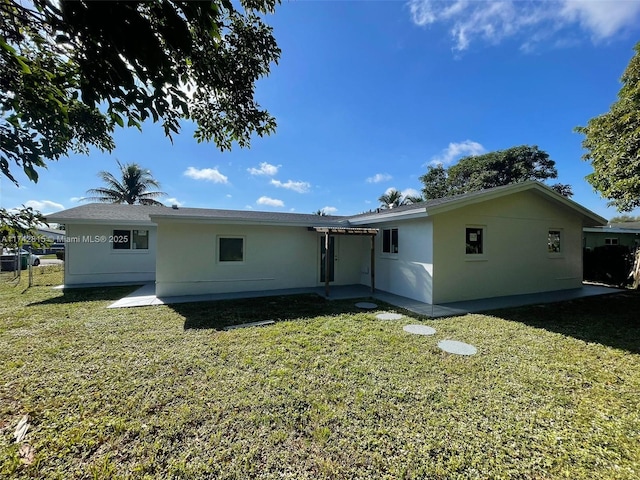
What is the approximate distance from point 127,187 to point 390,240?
26222mm

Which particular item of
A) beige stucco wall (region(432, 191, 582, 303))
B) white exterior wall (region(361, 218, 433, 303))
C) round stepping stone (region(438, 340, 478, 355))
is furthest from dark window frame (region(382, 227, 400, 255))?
round stepping stone (region(438, 340, 478, 355))

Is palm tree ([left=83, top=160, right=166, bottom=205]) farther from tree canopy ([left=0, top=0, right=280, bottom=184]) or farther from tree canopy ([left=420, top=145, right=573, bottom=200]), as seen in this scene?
tree canopy ([left=420, top=145, right=573, bottom=200])

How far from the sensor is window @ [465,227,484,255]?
837 centimetres

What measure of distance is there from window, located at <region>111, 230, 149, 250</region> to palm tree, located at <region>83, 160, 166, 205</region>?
52.9 ft

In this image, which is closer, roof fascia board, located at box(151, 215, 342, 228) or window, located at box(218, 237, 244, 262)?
roof fascia board, located at box(151, 215, 342, 228)

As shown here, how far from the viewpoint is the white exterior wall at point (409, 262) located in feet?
25.8

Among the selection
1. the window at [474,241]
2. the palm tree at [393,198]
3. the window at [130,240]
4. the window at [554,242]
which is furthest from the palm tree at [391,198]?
the window at [130,240]

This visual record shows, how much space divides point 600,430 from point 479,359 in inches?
64.2

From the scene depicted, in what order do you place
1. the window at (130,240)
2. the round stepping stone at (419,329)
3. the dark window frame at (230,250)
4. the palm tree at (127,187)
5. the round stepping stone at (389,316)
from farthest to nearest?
the palm tree at (127,187), the window at (130,240), the dark window frame at (230,250), the round stepping stone at (389,316), the round stepping stone at (419,329)

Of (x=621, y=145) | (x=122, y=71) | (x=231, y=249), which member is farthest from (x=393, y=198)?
(x=122, y=71)

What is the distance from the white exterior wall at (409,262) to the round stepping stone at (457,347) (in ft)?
9.72

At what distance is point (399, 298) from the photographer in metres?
8.64

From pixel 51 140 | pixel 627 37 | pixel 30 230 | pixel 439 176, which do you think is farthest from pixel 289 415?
pixel 439 176

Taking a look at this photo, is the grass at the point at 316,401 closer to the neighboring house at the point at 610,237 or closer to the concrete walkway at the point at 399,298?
the concrete walkway at the point at 399,298
